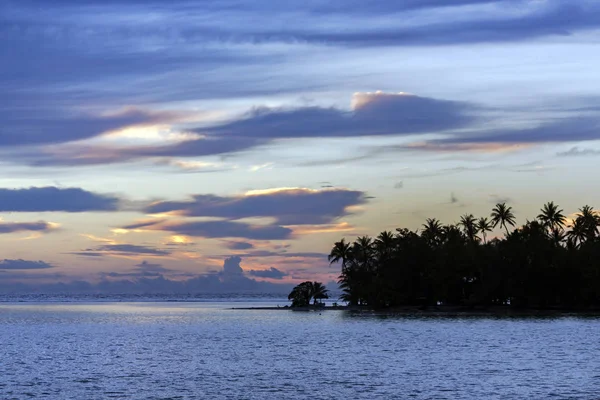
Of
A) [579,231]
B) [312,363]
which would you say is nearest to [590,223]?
[579,231]

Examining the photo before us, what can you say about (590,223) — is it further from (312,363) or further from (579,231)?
(312,363)

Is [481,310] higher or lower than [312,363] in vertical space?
higher

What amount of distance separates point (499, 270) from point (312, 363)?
10138 centimetres

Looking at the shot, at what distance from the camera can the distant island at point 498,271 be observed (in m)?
166

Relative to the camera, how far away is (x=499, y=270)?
563 feet

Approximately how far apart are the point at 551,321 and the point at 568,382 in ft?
273

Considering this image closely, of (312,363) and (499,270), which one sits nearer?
(312,363)

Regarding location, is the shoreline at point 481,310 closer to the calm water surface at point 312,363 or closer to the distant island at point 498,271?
the distant island at point 498,271

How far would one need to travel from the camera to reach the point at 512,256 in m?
170

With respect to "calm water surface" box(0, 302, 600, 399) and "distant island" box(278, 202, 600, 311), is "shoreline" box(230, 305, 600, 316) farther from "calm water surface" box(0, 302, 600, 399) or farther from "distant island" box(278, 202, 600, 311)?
"calm water surface" box(0, 302, 600, 399)

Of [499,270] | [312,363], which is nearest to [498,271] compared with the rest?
[499,270]

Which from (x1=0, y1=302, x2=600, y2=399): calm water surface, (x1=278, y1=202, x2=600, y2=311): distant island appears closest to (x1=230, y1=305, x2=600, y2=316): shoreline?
(x1=278, y1=202, x2=600, y2=311): distant island

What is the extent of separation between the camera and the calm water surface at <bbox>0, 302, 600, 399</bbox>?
5828 cm

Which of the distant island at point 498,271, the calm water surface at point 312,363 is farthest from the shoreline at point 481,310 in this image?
the calm water surface at point 312,363
